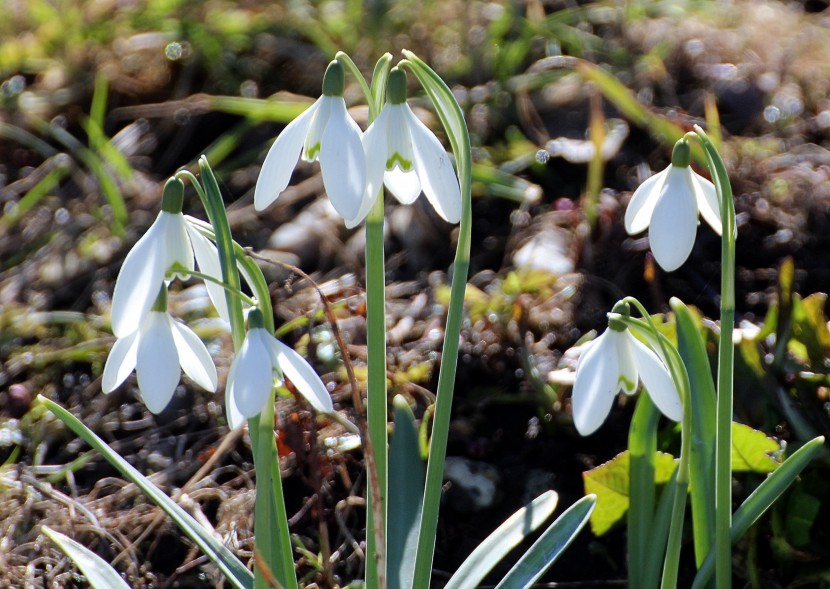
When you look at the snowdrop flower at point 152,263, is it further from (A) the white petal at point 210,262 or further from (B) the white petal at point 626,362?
(B) the white petal at point 626,362

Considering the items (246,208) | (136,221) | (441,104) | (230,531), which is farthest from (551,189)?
(441,104)

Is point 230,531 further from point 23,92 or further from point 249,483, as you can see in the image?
point 23,92

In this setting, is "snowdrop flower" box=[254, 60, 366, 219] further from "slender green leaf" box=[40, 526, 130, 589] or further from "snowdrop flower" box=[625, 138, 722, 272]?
"slender green leaf" box=[40, 526, 130, 589]

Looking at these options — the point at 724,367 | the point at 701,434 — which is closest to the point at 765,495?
the point at 701,434

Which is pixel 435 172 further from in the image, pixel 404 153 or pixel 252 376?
pixel 252 376

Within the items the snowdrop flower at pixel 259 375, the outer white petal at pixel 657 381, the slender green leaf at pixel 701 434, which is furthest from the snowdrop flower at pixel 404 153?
the slender green leaf at pixel 701 434

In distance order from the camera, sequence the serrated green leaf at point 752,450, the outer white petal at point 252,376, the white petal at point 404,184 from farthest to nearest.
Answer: the serrated green leaf at point 752,450 < the white petal at point 404,184 < the outer white petal at point 252,376
